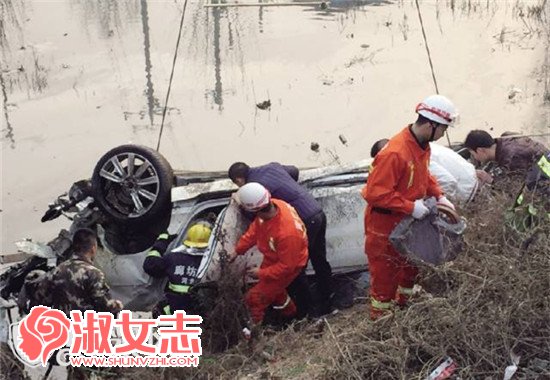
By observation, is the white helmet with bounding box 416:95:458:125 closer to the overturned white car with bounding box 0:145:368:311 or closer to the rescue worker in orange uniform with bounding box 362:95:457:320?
the rescue worker in orange uniform with bounding box 362:95:457:320

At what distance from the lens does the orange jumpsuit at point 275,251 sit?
16.5 feet

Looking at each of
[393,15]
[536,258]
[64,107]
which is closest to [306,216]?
[536,258]

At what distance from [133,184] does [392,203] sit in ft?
7.89

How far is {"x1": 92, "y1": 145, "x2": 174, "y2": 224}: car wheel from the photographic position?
5.73m

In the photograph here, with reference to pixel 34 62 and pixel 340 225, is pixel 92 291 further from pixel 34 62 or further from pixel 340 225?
pixel 34 62

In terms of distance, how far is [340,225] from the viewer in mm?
5492

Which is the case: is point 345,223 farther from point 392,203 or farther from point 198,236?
point 198,236

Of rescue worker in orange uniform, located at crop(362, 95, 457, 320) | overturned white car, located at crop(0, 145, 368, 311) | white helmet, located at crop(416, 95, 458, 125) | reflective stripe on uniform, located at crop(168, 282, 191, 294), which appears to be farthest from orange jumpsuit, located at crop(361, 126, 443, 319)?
reflective stripe on uniform, located at crop(168, 282, 191, 294)

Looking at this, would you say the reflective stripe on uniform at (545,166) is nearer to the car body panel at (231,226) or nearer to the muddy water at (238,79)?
the car body panel at (231,226)

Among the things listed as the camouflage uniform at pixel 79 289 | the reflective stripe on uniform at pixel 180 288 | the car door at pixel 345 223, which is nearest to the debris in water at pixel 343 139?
the car door at pixel 345 223

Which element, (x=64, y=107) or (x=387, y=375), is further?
(x=64, y=107)

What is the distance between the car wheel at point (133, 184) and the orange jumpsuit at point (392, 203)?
188 centimetres

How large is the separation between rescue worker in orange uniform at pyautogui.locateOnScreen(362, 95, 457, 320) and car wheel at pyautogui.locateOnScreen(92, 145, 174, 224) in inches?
74.0

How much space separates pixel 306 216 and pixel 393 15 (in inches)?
371
